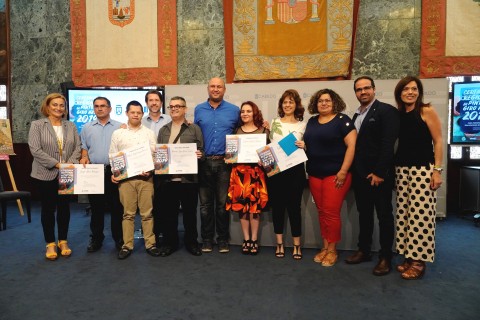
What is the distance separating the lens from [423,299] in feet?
7.39

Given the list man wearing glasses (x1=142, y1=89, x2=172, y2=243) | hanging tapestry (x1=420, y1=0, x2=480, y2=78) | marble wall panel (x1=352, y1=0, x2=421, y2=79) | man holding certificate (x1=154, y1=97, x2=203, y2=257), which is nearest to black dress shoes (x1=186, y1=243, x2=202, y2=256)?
man holding certificate (x1=154, y1=97, x2=203, y2=257)

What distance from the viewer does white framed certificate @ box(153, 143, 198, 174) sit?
2.95m

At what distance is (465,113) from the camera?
499 centimetres

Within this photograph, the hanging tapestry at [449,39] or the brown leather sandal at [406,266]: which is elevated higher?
the hanging tapestry at [449,39]

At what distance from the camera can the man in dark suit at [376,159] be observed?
254 centimetres

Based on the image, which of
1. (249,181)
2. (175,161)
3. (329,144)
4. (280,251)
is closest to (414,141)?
(329,144)

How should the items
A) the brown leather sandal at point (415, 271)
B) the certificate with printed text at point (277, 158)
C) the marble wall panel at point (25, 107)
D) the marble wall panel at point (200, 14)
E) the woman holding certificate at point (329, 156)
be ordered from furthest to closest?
the marble wall panel at point (25, 107) < the marble wall panel at point (200, 14) < the certificate with printed text at point (277, 158) < the woman holding certificate at point (329, 156) < the brown leather sandal at point (415, 271)

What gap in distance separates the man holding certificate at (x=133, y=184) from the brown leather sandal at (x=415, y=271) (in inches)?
81.1

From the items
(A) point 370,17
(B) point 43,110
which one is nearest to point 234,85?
(A) point 370,17

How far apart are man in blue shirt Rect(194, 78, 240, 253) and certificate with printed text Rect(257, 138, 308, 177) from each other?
1.41 feet

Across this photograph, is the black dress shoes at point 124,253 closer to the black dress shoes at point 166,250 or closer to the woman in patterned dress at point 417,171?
the black dress shoes at point 166,250

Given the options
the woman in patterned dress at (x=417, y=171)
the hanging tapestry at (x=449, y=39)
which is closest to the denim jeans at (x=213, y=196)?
the woman in patterned dress at (x=417, y=171)

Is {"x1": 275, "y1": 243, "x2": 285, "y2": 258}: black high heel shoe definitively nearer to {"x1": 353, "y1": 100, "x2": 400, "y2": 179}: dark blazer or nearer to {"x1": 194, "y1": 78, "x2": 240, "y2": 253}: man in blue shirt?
{"x1": 194, "y1": 78, "x2": 240, "y2": 253}: man in blue shirt

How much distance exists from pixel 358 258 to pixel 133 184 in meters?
2.03
